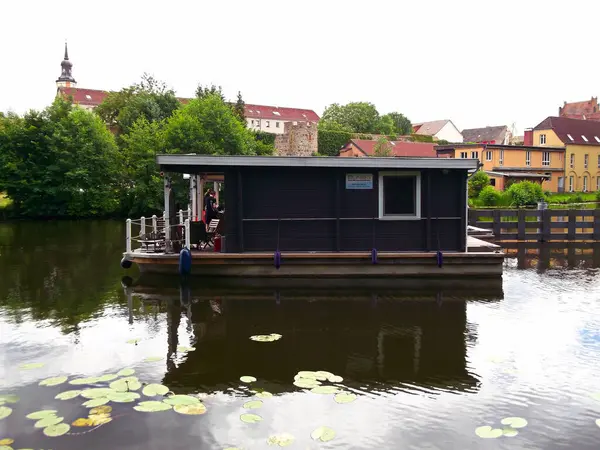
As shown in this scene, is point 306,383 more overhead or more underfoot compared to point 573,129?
more underfoot

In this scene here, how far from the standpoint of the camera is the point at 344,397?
644 cm

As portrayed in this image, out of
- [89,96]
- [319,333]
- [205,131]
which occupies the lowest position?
[319,333]

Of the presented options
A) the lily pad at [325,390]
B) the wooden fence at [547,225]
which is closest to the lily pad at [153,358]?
the lily pad at [325,390]

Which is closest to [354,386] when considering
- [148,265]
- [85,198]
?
[148,265]

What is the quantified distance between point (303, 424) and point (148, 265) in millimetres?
8852

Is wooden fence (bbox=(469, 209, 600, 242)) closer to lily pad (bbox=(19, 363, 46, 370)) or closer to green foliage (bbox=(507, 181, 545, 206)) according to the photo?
green foliage (bbox=(507, 181, 545, 206))

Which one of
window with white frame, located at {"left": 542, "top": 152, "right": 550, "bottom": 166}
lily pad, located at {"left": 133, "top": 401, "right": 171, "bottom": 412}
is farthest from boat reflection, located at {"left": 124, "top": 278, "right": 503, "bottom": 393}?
window with white frame, located at {"left": 542, "top": 152, "right": 550, "bottom": 166}

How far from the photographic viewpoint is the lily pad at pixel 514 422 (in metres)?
5.72

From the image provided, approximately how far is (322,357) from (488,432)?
112 inches

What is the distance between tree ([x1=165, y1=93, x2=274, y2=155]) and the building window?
27.1m

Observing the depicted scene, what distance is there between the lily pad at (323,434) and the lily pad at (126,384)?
8.03 ft

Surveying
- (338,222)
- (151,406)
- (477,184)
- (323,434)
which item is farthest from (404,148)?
(323,434)

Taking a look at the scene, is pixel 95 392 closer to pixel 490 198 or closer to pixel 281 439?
pixel 281 439

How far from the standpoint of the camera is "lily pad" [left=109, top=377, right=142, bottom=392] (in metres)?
6.60
